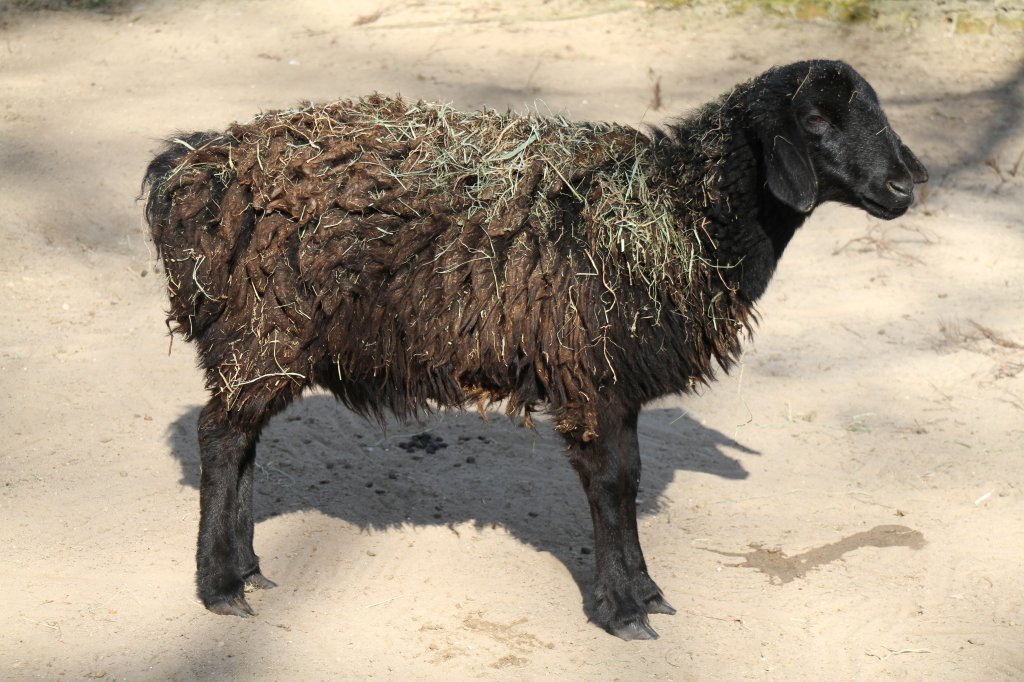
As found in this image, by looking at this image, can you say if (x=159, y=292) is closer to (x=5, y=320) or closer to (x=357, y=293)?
(x=5, y=320)

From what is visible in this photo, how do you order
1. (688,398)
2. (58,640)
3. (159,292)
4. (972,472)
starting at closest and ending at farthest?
1. (58,640)
2. (972,472)
3. (688,398)
4. (159,292)

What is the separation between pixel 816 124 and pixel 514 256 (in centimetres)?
136

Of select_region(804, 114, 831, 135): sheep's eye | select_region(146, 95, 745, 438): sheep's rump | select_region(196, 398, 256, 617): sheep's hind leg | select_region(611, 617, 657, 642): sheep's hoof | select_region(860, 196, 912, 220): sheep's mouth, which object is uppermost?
select_region(804, 114, 831, 135): sheep's eye

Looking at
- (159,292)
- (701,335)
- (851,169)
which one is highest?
(851,169)

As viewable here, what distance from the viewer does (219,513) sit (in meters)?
5.02

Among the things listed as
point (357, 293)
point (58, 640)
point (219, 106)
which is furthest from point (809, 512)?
point (219, 106)

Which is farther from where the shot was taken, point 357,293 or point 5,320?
point 5,320

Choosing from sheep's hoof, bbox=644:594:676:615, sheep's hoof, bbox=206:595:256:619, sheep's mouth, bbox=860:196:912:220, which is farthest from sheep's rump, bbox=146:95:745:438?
sheep's hoof, bbox=644:594:676:615

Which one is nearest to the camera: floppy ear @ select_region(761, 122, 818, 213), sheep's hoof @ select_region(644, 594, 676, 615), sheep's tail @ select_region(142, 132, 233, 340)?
floppy ear @ select_region(761, 122, 818, 213)

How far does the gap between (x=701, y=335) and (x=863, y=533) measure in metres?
1.66

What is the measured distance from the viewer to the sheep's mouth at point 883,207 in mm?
4695

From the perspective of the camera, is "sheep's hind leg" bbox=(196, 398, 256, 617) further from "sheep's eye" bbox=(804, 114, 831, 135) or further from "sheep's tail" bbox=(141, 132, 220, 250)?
"sheep's eye" bbox=(804, 114, 831, 135)

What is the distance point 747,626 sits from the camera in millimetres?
4996

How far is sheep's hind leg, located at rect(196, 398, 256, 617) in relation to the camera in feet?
16.3
